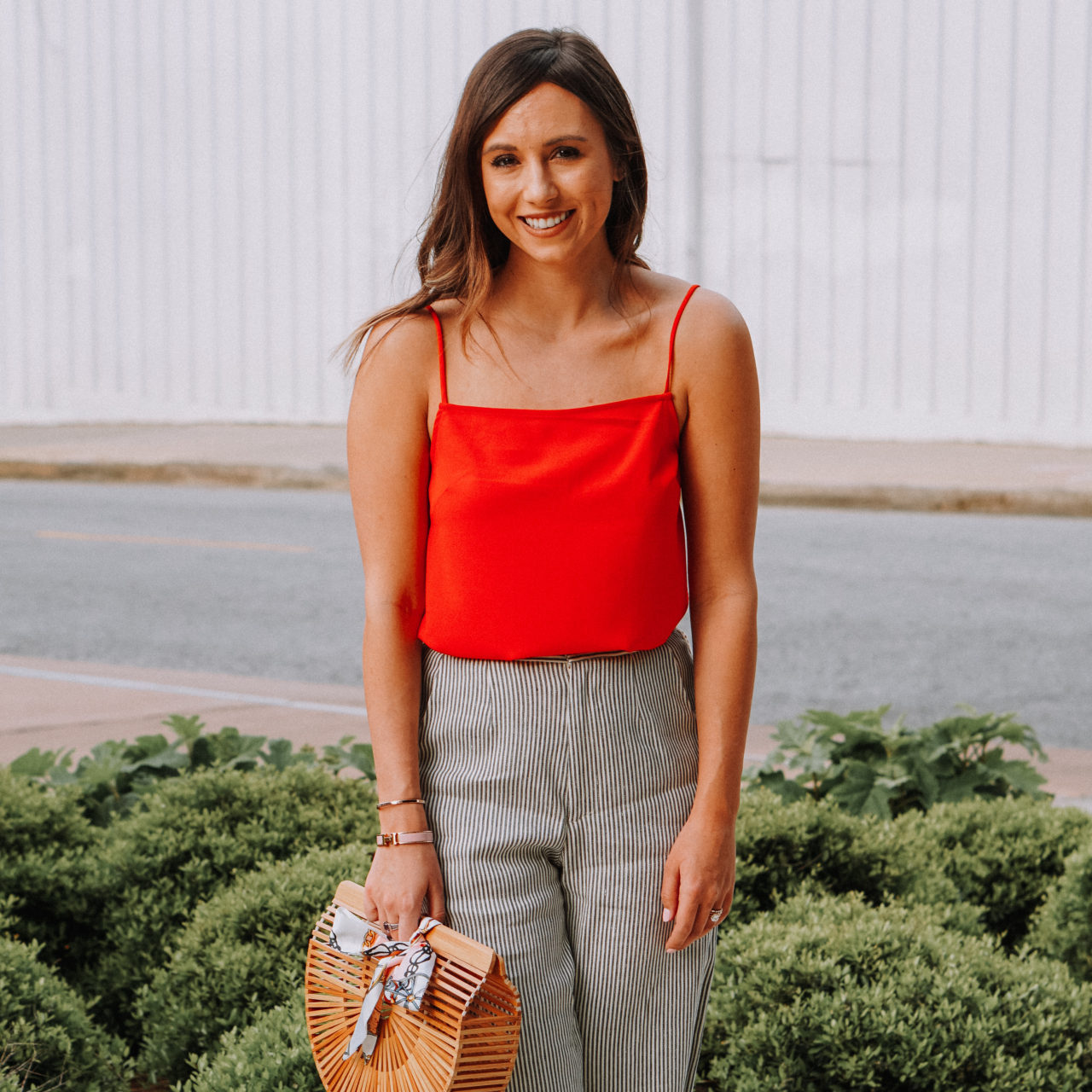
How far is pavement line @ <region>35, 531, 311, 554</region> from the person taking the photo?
1152 cm

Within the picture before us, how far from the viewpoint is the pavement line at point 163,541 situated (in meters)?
11.5

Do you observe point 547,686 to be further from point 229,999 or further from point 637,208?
point 229,999

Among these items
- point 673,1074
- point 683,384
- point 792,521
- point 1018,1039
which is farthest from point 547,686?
point 792,521

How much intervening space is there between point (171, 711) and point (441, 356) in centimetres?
395

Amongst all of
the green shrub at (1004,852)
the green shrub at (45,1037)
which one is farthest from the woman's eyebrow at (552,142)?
the green shrub at (1004,852)

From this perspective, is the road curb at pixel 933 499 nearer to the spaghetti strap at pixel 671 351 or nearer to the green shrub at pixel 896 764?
the green shrub at pixel 896 764

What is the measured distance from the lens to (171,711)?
534cm

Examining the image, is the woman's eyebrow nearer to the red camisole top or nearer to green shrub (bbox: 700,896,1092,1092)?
the red camisole top

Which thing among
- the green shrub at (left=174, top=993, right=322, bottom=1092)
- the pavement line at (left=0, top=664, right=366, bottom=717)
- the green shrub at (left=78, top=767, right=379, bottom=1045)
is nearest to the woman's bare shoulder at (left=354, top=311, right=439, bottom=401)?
the green shrub at (left=174, top=993, right=322, bottom=1092)

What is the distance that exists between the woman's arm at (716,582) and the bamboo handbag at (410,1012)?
0.83 feet

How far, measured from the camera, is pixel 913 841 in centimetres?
331

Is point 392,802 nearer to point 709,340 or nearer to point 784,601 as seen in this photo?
point 709,340

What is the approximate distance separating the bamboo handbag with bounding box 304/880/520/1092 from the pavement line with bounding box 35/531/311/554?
973 centimetres

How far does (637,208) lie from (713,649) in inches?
22.5
